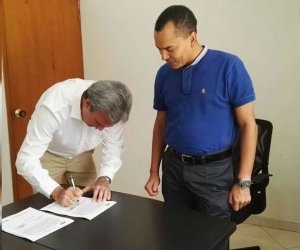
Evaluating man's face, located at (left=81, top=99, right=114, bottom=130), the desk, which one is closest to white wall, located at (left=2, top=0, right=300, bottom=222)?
man's face, located at (left=81, top=99, right=114, bottom=130)

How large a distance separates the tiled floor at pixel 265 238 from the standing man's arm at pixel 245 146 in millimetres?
1112

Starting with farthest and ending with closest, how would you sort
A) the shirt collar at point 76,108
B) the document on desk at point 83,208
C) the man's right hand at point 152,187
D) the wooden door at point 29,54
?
the wooden door at point 29,54 < the man's right hand at point 152,187 < the shirt collar at point 76,108 < the document on desk at point 83,208

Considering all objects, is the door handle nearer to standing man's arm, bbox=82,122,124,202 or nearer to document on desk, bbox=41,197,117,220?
standing man's arm, bbox=82,122,124,202

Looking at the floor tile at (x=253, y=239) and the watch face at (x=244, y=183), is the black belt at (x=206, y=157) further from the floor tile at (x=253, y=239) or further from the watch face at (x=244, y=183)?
the floor tile at (x=253, y=239)

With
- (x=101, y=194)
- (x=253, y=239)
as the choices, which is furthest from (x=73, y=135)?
(x=253, y=239)

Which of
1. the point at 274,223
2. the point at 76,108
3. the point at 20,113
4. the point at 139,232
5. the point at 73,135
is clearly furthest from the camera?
the point at 274,223

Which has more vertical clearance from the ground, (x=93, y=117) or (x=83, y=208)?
(x=93, y=117)

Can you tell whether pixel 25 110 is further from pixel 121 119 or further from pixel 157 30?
pixel 157 30

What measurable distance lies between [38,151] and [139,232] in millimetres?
633

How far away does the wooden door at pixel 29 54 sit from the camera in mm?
2459

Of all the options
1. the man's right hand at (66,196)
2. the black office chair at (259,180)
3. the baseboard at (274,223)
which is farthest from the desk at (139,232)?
the baseboard at (274,223)

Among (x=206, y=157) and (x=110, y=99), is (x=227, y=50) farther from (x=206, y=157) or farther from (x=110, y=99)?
(x=110, y=99)

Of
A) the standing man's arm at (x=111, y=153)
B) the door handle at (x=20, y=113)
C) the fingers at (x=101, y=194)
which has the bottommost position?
the fingers at (x=101, y=194)

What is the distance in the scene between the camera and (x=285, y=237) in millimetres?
2635
